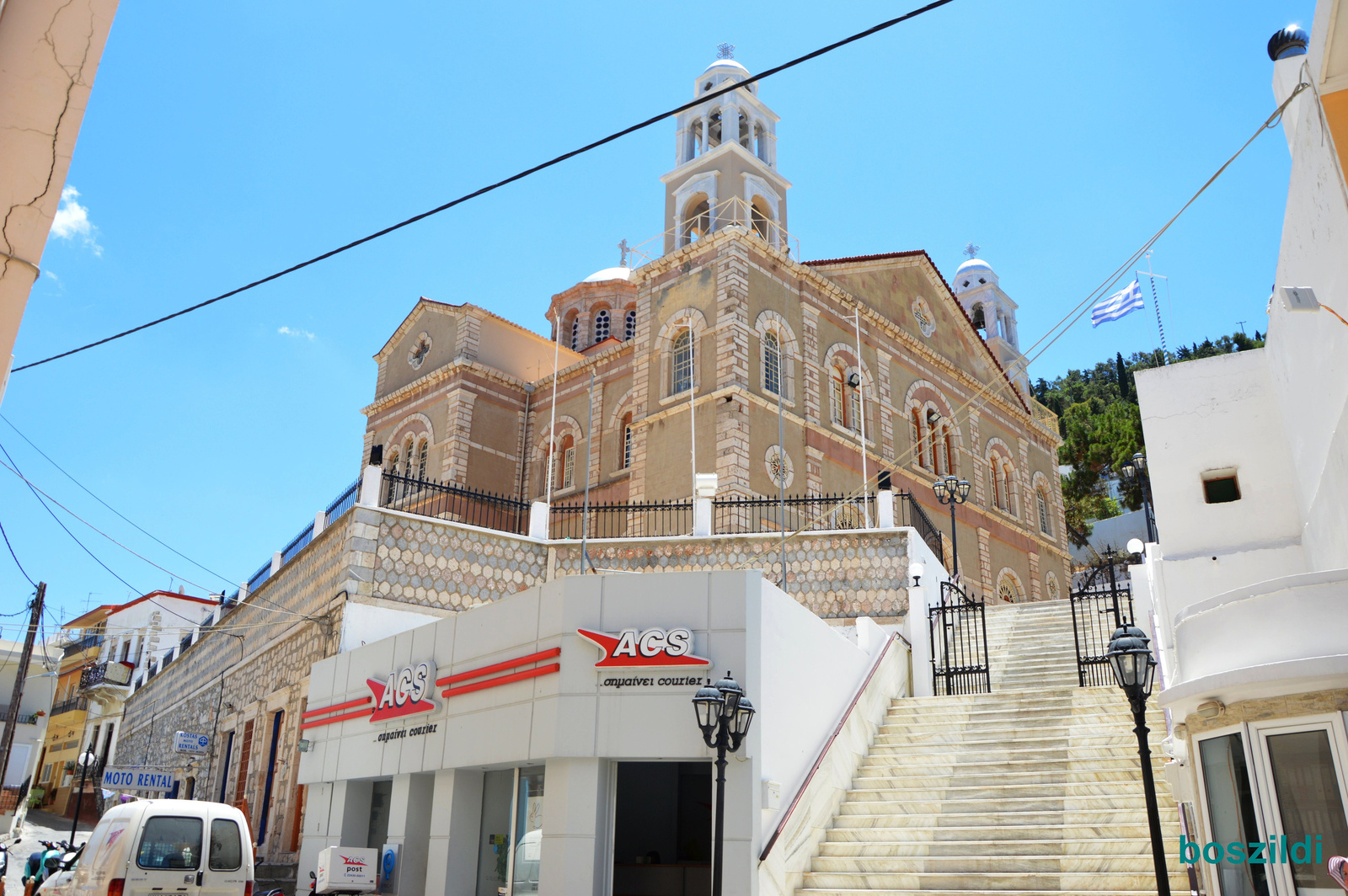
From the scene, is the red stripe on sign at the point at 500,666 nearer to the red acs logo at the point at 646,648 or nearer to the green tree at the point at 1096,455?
the red acs logo at the point at 646,648

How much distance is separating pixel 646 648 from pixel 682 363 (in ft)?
52.4

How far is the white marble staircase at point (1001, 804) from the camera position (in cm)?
972

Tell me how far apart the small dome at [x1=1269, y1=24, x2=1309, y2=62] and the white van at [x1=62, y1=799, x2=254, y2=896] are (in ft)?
50.7

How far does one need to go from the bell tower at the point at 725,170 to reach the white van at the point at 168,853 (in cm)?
2010

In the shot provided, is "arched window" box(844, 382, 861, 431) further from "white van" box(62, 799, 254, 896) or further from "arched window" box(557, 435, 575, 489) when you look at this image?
"white van" box(62, 799, 254, 896)

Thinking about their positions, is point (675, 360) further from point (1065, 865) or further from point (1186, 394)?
point (1065, 865)

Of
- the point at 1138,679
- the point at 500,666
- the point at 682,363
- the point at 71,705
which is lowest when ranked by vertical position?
the point at 1138,679

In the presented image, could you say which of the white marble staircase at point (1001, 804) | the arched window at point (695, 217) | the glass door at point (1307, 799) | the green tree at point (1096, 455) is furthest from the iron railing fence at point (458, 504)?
the green tree at point (1096, 455)

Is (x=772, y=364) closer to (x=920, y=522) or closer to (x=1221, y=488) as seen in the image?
(x=920, y=522)

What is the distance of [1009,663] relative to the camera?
53.2 ft

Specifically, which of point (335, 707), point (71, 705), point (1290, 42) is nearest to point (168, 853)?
point (335, 707)

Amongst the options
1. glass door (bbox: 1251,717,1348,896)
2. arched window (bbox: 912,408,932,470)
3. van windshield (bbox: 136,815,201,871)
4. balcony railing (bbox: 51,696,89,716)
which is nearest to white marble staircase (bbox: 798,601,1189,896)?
glass door (bbox: 1251,717,1348,896)

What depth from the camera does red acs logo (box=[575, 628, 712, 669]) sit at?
1088 centimetres

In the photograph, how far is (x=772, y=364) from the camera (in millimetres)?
25891
